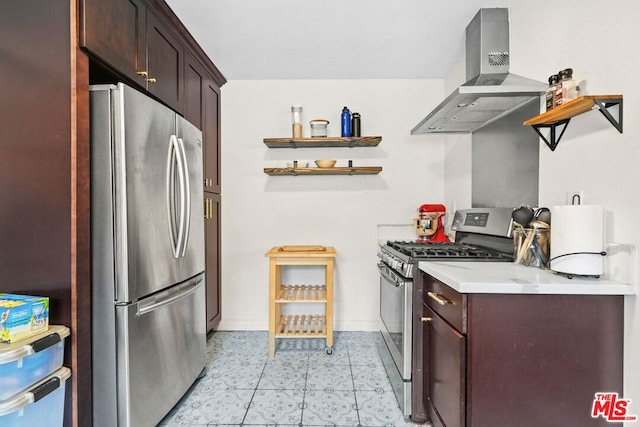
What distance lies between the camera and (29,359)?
3.59ft

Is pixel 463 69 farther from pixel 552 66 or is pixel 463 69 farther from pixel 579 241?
pixel 579 241

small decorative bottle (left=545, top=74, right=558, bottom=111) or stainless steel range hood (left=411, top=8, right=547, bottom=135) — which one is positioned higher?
stainless steel range hood (left=411, top=8, right=547, bottom=135)

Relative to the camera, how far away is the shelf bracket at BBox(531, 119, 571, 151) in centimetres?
147

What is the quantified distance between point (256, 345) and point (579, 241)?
7.96 ft

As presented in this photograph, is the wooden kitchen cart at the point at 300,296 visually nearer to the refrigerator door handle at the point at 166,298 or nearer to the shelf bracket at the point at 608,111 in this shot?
the refrigerator door handle at the point at 166,298

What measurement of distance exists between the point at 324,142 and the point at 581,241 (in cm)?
202

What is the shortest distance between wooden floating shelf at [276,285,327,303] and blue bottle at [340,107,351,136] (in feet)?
4.87

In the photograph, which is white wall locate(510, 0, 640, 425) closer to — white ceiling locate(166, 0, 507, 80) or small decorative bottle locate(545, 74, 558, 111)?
small decorative bottle locate(545, 74, 558, 111)

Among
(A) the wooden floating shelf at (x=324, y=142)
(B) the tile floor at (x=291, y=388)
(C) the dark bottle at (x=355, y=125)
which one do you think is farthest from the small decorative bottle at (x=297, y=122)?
(B) the tile floor at (x=291, y=388)

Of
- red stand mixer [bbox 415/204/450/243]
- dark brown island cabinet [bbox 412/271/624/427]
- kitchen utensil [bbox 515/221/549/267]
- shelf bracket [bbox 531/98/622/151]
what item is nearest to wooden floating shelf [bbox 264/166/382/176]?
red stand mixer [bbox 415/204/450/243]

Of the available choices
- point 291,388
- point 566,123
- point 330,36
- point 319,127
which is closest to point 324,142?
point 319,127

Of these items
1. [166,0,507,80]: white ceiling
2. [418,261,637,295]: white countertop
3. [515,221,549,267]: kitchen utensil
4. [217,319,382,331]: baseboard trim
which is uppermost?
[166,0,507,80]: white ceiling

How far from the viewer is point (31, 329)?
3.73 feet

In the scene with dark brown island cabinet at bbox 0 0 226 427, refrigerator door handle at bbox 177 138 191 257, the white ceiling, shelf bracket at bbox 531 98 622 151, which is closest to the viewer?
shelf bracket at bbox 531 98 622 151
